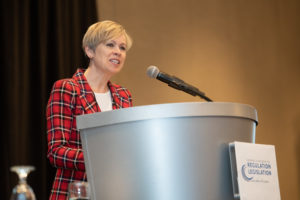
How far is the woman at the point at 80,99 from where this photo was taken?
1998 mm

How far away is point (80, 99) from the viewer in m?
2.24

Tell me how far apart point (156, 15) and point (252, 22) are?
4.66 ft

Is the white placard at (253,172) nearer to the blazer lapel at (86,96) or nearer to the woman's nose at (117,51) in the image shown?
the blazer lapel at (86,96)

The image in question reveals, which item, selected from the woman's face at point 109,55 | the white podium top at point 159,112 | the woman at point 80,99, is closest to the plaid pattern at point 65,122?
the woman at point 80,99

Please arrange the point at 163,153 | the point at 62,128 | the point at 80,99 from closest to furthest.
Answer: the point at 163,153, the point at 62,128, the point at 80,99

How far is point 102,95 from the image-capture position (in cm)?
244

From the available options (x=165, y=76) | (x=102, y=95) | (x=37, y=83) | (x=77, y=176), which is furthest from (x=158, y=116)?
(x=37, y=83)

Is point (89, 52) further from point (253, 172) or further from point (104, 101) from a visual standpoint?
point (253, 172)

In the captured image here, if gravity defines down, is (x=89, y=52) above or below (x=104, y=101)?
above

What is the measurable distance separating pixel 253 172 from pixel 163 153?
0.95 feet

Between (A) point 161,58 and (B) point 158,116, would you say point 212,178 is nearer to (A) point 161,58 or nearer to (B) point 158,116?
(B) point 158,116

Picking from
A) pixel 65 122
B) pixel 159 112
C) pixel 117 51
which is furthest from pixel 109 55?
pixel 159 112

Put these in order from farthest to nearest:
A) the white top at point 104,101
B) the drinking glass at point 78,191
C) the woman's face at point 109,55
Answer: the woman's face at point 109,55 → the white top at point 104,101 → the drinking glass at point 78,191

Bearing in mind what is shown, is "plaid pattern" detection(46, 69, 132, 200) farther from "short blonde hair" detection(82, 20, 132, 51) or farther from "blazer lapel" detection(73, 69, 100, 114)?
"short blonde hair" detection(82, 20, 132, 51)
